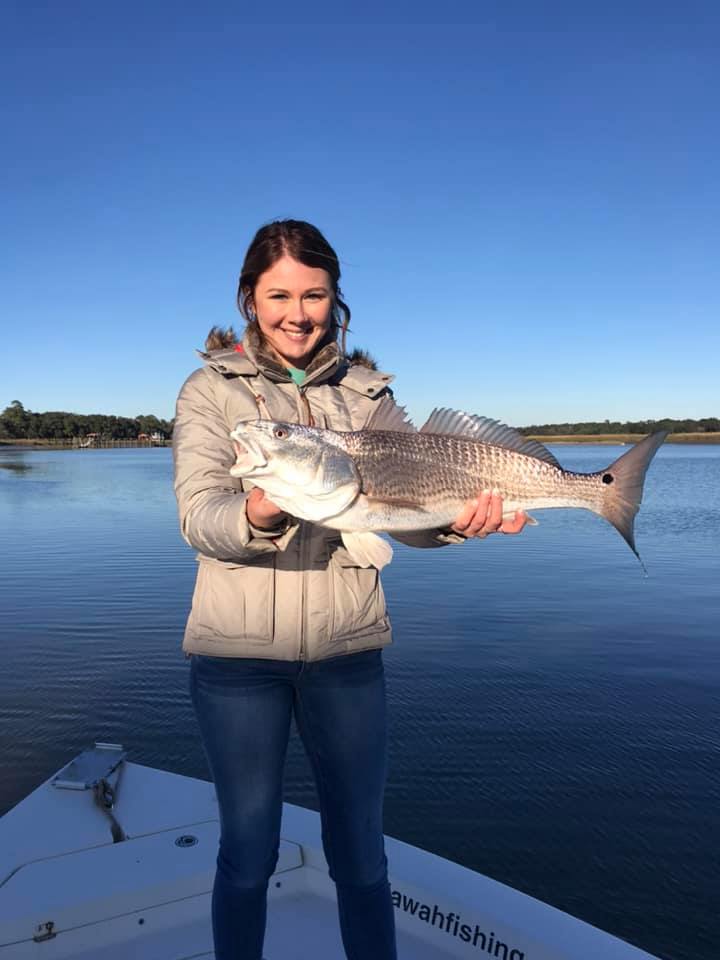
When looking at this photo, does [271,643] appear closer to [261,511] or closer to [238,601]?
[238,601]

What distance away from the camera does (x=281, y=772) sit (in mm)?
2943

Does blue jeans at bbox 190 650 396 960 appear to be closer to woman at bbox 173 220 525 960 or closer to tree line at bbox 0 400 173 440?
woman at bbox 173 220 525 960

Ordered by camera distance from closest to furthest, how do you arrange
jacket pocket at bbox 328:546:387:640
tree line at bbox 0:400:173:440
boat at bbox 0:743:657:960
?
jacket pocket at bbox 328:546:387:640
boat at bbox 0:743:657:960
tree line at bbox 0:400:173:440

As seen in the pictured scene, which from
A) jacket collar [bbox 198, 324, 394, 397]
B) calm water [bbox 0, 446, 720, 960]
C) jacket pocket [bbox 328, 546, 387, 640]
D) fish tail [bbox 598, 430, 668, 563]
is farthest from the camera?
calm water [bbox 0, 446, 720, 960]

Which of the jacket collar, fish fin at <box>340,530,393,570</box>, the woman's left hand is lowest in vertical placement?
fish fin at <box>340,530,393,570</box>

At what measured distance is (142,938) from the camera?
3816 millimetres

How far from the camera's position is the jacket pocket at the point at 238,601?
2.82 m

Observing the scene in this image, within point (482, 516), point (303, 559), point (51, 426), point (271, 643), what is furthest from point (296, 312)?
point (51, 426)

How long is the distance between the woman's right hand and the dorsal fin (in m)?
1.15

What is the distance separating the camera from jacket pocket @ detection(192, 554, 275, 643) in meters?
2.82

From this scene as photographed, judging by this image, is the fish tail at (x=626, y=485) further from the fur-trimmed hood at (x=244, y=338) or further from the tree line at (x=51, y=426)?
the tree line at (x=51, y=426)

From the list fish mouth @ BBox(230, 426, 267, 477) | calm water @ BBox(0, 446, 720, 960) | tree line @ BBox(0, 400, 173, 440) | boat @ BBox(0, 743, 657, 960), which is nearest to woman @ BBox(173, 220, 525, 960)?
fish mouth @ BBox(230, 426, 267, 477)

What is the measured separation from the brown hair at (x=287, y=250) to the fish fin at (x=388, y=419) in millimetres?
587

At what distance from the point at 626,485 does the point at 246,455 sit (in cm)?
198
